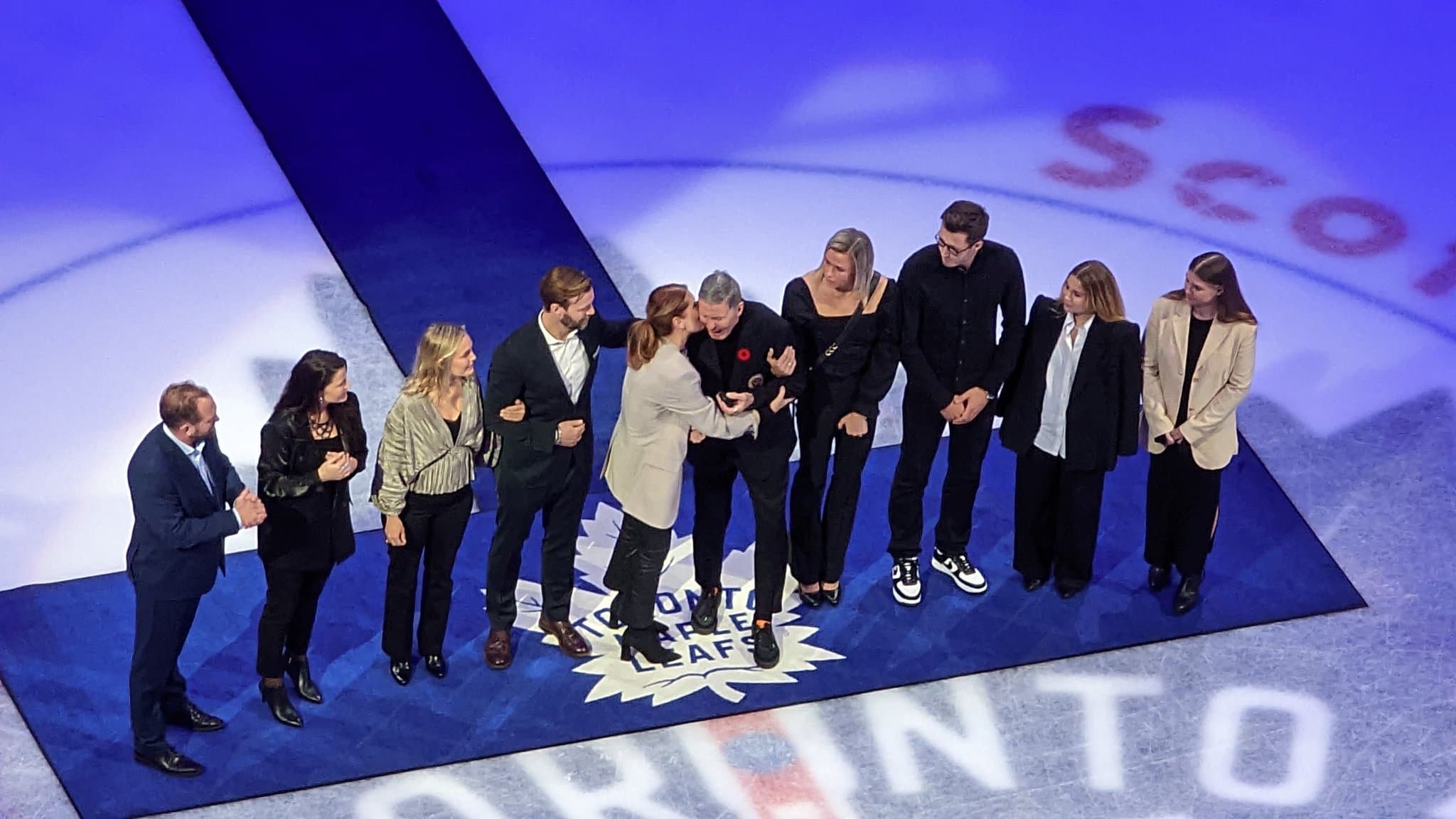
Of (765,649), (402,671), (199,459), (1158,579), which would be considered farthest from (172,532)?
(1158,579)

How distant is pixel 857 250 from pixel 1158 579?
75.6 inches

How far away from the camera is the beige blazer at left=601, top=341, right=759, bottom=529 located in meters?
6.07

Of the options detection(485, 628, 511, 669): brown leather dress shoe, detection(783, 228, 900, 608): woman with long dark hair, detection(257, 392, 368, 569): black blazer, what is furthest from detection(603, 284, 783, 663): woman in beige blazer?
detection(257, 392, 368, 569): black blazer

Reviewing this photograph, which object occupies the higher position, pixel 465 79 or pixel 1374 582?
pixel 465 79

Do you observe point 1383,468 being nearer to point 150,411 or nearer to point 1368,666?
point 1368,666

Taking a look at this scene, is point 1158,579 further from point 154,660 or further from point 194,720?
point 154,660

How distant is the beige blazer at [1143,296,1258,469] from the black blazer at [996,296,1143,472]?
9 centimetres

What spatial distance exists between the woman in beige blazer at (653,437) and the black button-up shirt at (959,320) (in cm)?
61

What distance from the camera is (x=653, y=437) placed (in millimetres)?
6266

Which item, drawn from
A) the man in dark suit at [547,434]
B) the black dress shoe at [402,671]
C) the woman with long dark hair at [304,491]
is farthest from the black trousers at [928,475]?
the woman with long dark hair at [304,491]

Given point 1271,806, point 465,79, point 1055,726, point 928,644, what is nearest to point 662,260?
point 465,79

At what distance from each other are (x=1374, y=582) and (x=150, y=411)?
16.6 ft

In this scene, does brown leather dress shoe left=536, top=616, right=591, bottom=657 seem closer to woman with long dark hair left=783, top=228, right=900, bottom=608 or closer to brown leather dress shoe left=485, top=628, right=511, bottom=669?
brown leather dress shoe left=485, top=628, right=511, bottom=669

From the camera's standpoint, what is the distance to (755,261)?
917cm
